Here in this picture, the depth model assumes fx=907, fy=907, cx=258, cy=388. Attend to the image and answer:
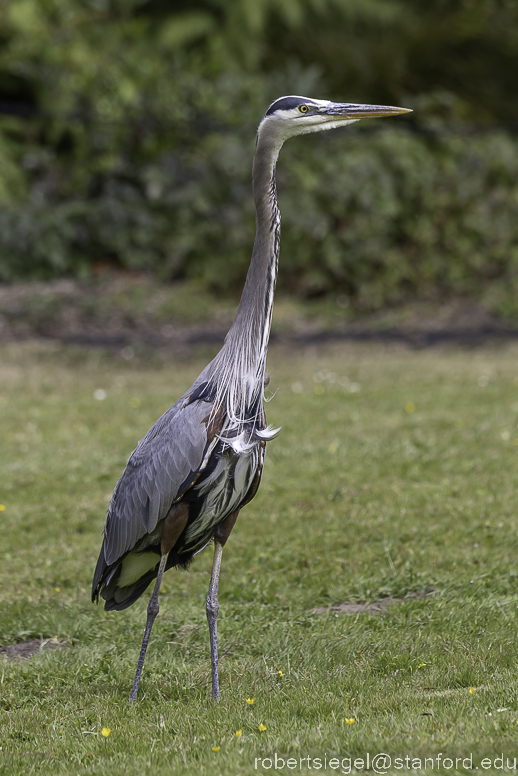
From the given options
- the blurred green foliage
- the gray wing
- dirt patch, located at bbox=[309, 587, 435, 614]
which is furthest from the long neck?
the blurred green foliage

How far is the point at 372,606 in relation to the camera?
5734 millimetres

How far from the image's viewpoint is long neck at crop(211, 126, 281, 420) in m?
4.54

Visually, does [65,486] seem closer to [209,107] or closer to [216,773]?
[216,773]

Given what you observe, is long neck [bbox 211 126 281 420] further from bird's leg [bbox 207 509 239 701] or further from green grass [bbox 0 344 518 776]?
green grass [bbox 0 344 518 776]

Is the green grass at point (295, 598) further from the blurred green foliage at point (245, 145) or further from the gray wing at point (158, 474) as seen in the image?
the blurred green foliage at point (245, 145)

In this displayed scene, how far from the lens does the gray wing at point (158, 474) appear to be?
14.6 feet

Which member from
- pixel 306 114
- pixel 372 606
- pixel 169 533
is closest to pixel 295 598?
pixel 372 606

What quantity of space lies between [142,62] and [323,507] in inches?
505

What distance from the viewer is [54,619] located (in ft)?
18.5

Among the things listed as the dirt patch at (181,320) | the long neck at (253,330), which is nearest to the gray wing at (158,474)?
the long neck at (253,330)

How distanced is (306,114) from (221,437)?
5.71 ft

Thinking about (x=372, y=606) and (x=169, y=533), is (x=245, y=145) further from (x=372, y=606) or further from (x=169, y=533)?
(x=169, y=533)

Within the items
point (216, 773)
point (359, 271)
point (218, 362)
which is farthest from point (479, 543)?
point (359, 271)

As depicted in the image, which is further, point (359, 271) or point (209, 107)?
point (209, 107)
